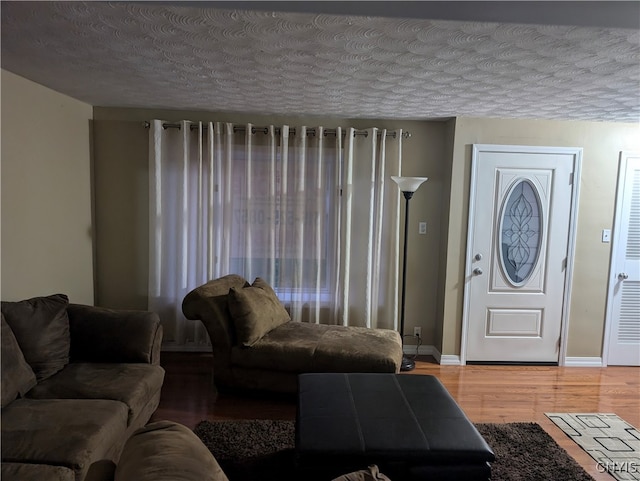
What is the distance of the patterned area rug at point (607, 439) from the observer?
2.51m

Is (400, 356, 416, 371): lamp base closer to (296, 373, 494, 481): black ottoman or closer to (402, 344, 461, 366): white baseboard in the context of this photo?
(402, 344, 461, 366): white baseboard

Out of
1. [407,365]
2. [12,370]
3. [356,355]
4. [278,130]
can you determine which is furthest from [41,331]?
[407,365]

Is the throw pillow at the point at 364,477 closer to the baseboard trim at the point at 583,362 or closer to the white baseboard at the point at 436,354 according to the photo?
the white baseboard at the point at 436,354

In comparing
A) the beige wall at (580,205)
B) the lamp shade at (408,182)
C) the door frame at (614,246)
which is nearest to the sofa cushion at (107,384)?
the lamp shade at (408,182)

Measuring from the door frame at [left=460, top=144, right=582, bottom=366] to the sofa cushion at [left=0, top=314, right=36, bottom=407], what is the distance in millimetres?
3427

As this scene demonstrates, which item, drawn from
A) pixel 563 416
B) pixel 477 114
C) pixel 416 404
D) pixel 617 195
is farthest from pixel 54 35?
pixel 617 195

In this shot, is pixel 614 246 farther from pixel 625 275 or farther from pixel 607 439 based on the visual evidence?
pixel 607 439

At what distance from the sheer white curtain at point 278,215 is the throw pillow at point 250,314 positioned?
2.08 feet

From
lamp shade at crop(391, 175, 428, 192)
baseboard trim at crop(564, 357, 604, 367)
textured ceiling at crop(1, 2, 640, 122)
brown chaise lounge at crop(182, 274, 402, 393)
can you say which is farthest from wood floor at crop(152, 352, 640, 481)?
textured ceiling at crop(1, 2, 640, 122)

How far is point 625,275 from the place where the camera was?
4.00 metres

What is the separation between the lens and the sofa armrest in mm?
2703

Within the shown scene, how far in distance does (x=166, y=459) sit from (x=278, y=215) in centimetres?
301

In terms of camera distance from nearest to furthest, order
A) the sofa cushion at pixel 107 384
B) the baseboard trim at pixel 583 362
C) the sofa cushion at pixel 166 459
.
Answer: the sofa cushion at pixel 166 459 < the sofa cushion at pixel 107 384 < the baseboard trim at pixel 583 362

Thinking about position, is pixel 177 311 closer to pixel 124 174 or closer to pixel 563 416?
pixel 124 174
